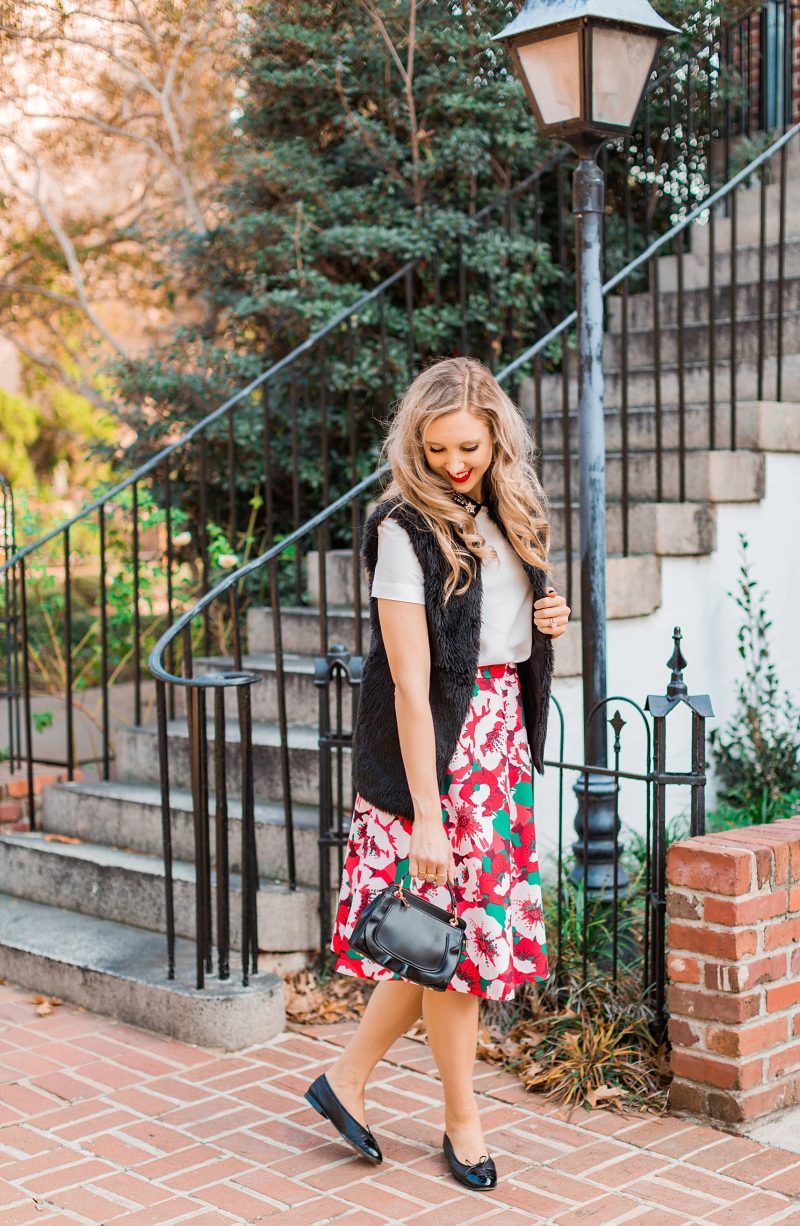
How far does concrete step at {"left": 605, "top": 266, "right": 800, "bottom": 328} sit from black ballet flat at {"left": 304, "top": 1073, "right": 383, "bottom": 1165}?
3917mm

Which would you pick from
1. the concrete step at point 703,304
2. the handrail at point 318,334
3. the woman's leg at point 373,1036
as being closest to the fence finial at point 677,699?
the woman's leg at point 373,1036

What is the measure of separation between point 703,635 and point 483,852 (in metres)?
2.53

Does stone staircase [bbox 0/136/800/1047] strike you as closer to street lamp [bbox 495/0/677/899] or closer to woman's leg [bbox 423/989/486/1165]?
street lamp [bbox 495/0/677/899]

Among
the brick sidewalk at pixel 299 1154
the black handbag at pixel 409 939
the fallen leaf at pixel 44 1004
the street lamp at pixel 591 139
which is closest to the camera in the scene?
the black handbag at pixel 409 939

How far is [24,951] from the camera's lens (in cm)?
426

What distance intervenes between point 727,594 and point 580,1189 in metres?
2.77

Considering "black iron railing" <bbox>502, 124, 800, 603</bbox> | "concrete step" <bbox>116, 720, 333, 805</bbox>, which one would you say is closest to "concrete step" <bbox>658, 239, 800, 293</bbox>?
"black iron railing" <bbox>502, 124, 800, 603</bbox>

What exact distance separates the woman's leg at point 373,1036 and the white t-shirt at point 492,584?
2.50 feet

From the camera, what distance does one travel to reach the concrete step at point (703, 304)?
612 centimetres

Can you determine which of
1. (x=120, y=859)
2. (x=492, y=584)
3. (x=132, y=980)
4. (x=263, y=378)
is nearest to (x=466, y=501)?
(x=492, y=584)

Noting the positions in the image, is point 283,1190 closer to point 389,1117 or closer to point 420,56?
point 389,1117

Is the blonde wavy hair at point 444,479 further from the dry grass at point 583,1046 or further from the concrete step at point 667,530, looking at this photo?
the concrete step at point 667,530

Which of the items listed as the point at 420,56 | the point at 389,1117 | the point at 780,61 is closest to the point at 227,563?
the point at 420,56

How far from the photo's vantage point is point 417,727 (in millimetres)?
2684
